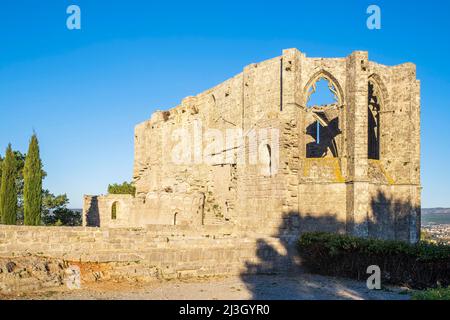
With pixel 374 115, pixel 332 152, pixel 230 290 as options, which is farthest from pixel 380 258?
pixel 332 152

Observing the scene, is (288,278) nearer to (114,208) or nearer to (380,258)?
(380,258)

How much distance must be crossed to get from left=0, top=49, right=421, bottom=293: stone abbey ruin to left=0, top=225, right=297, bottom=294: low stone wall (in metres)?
0.02

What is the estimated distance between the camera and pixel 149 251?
34.1ft

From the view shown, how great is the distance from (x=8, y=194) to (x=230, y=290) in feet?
53.4

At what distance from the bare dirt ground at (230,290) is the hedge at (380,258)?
0.54 metres

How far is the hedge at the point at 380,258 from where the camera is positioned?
10.2m

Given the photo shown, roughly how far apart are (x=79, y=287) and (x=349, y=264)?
6.48 m

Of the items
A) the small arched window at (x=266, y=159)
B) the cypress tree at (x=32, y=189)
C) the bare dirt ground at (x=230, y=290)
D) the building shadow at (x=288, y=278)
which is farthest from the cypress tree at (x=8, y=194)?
the bare dirt ground at (x=230, y=290)

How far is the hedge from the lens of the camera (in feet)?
33.4

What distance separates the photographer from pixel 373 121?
76.8 ft

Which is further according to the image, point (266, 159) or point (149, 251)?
point (266, 159)

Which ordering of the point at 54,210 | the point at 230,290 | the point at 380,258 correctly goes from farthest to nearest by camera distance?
the point at 54,210
the point at 380,258
the point at 230,290
